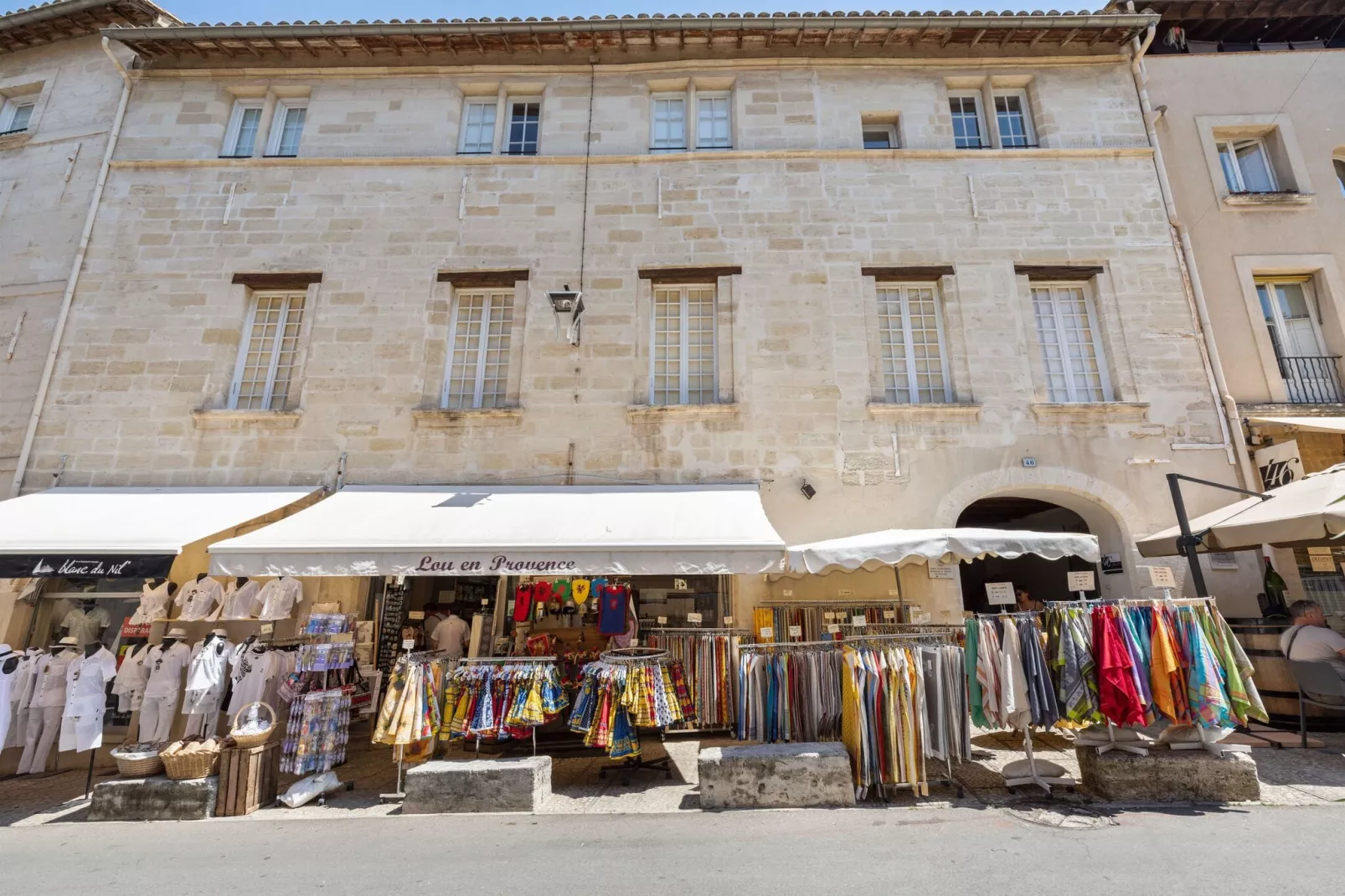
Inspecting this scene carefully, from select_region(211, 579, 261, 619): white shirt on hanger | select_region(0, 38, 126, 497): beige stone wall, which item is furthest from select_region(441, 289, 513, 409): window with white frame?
select_region(0, 38, 126, 497): beige stone wall

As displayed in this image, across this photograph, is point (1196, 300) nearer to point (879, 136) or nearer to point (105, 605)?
point (879, 136)

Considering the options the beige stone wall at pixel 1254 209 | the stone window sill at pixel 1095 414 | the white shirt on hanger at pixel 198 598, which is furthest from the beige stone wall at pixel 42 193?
the beige stone wall at pixel 1254 209

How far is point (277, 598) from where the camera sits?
24.1 feet

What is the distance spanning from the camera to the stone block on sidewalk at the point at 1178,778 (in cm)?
477

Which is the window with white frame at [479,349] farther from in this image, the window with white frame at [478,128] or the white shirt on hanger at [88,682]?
the white shirt on hanger at [88,682]

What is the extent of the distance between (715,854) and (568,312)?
642 centimetres

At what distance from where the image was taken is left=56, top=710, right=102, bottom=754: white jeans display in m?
5.91

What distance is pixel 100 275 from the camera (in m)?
9.29

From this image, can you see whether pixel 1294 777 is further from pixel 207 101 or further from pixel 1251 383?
pixel 207 101

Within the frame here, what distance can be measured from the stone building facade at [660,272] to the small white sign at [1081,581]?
212cm

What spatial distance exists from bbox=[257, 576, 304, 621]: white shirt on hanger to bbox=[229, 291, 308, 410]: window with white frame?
9.01 ft

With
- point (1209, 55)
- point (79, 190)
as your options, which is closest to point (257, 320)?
point (79, 190)

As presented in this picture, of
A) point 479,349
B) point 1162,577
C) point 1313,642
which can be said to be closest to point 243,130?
point 479,349

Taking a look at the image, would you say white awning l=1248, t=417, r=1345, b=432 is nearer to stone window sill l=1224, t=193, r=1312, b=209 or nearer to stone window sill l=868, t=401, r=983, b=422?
stone window sill l=1224, t=193, r=1312, b=209
